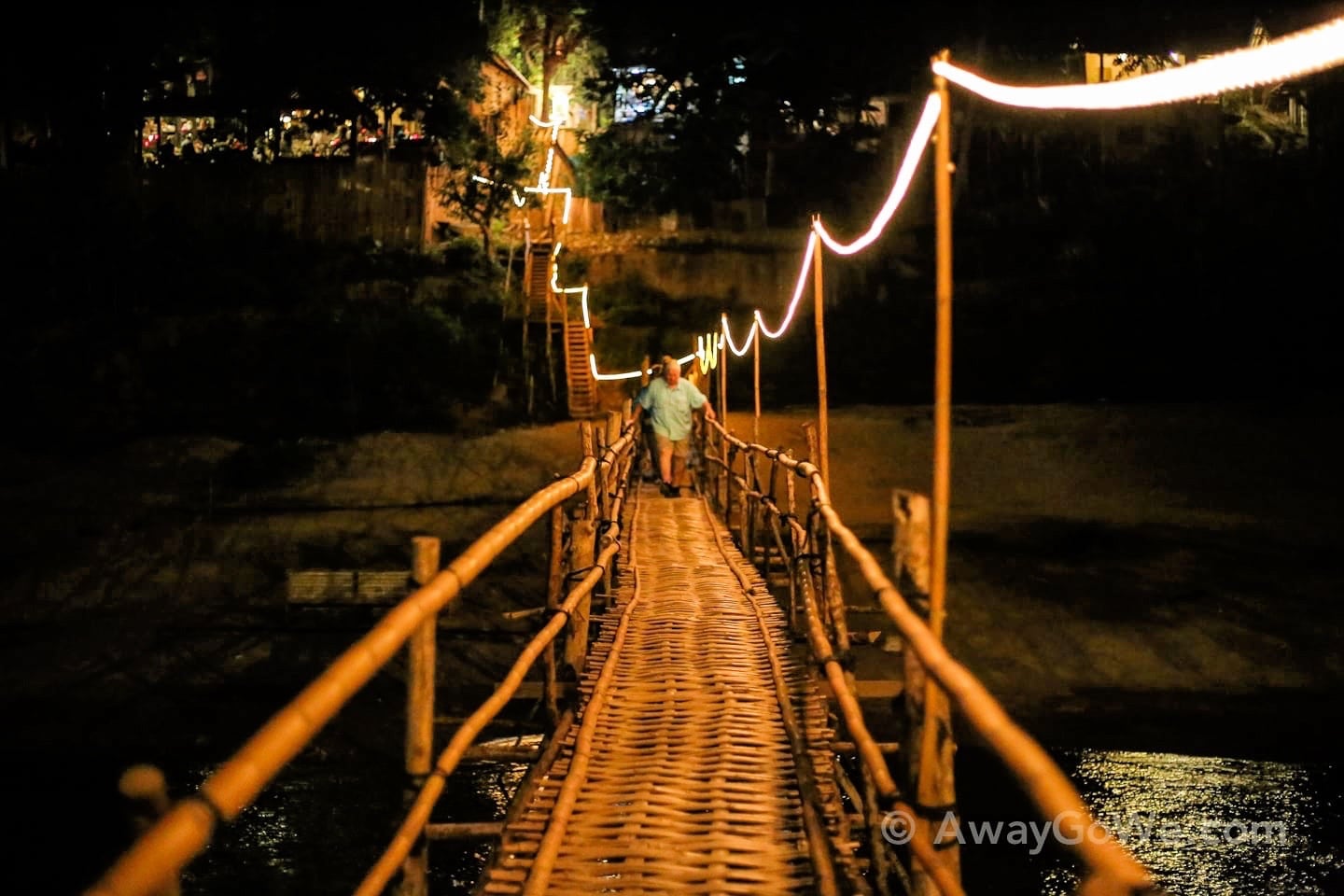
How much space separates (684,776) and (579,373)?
47.3 feet

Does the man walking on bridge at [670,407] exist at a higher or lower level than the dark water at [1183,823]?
higher

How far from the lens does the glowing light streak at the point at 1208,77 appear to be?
2090 mm

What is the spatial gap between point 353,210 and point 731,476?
14.2m

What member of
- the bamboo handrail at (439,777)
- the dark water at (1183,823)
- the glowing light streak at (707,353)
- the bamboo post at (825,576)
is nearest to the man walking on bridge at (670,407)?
the glowing light streak at (707,353)

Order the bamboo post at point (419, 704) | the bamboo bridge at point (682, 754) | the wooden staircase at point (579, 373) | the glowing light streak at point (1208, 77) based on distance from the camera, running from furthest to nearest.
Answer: the wooden staircase at point (579, 373)
the bamboo post at point (419, 704)
the glowing light streak at point (1208, 77)
the bamboo bridge at point (682, 754)

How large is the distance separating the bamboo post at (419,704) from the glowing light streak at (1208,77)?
86.5 inches

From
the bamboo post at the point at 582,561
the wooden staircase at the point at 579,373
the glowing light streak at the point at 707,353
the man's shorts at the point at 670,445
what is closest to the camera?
the bamboo post at the point at 582,561

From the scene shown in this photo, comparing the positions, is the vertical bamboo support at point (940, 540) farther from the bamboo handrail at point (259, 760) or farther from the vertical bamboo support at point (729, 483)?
the vertical bamboo support at point (729, 483)

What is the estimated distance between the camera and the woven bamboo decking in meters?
3.02

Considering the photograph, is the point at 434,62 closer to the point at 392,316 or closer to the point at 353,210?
the point at 353,210

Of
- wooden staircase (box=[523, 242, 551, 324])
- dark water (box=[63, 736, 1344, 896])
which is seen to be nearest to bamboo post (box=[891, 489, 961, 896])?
dark water (box=[63, 736, 1344, 896])

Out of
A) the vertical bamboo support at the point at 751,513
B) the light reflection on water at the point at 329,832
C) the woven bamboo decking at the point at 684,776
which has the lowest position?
the light reflection on water at the point at 329,832

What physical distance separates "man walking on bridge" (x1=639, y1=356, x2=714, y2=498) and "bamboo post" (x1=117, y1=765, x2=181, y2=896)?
8.48 meters

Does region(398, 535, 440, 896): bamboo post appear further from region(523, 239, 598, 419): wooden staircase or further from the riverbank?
region(523, 239, 598, 419): wooden staircase
